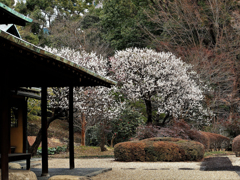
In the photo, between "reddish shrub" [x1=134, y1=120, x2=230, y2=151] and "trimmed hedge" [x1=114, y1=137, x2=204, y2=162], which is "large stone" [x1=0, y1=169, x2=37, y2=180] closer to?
"trimmed hedge" [x1=114, y1=137, x2=204, y2=162]

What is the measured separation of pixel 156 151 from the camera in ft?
41.9

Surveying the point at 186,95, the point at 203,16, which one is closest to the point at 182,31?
the point at 203,16

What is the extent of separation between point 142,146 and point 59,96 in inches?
218

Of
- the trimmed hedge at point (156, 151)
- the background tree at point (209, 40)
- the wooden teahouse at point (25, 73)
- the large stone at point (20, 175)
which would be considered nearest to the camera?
the wooden teahouse at point (25, 73)

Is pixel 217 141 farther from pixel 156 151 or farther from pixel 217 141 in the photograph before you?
pixel 156 151

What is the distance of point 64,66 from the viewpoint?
23.8ft

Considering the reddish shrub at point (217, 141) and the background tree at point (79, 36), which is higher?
the background tree at point (79, 36)

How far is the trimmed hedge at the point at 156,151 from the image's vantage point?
12750mm

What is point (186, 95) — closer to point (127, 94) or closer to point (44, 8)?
point (127, 94)

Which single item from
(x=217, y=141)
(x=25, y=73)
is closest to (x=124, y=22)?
(x=217, y=141)

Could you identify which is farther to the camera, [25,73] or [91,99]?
[91,99]

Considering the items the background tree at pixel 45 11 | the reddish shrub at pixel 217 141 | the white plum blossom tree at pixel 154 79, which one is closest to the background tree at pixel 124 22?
the background tree at pixel 45 11

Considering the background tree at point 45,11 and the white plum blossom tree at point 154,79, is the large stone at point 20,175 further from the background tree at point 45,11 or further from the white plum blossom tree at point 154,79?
the background tree at point 45,11

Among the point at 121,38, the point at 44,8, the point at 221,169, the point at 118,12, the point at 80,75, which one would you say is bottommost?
the point at 221,169
